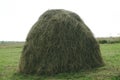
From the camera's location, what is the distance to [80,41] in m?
15.2

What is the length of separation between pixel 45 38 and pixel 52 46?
566 millimetres

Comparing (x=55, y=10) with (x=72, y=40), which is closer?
(x=72, y=40)

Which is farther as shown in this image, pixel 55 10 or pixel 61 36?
pixel 55 10

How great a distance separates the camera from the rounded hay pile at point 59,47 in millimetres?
14797

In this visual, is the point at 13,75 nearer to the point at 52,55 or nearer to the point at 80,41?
the point at 52,55

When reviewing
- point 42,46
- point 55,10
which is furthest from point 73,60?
point 55,10

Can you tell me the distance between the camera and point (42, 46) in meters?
15.1

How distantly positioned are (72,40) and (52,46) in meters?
1.06

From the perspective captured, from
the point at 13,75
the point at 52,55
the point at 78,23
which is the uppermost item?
the point at 78,23

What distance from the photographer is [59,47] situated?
48.6ft

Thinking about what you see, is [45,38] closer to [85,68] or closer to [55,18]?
[55,18]

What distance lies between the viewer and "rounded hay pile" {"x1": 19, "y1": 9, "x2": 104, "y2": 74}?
14.8m

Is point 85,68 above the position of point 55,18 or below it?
below

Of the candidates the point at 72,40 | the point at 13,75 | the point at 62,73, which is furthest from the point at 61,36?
the point at 13,75
